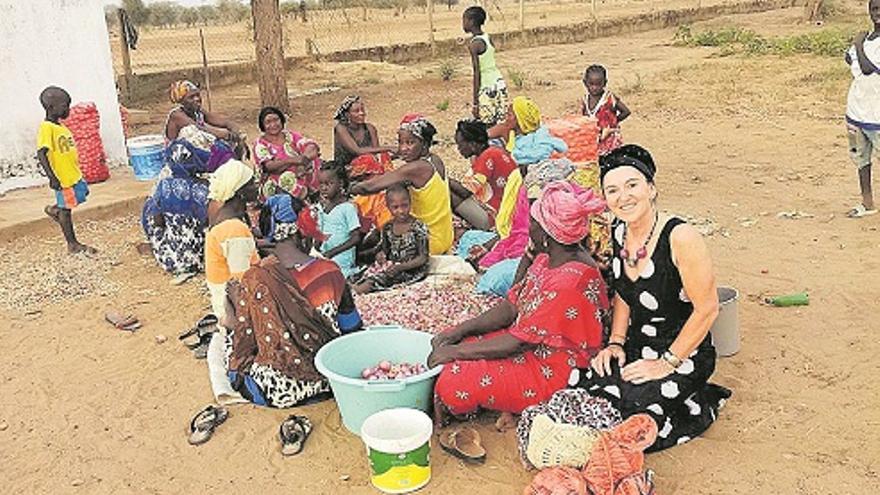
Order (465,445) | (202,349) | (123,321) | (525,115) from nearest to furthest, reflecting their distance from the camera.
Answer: (465,445) < (202,349) < (123,321) < (525,115)

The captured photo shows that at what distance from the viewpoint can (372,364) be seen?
4.23 m

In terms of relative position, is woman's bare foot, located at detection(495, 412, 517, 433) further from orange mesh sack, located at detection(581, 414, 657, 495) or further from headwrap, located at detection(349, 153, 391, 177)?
headwrap, located at detection(349, 153, 391, 177)

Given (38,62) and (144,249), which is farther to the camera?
(38,62)

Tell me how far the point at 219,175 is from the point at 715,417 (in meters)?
2.77

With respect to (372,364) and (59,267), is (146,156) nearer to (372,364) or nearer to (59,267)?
(59,267)

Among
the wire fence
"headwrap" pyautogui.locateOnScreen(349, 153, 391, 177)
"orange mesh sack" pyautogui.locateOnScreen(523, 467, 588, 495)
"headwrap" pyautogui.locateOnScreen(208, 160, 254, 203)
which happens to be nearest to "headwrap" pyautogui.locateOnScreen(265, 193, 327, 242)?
"headwrap" pyautogui.locateOnScreen(208, 160, 254, 203)

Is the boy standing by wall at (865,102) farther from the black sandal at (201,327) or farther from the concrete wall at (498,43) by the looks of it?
the concrete wall at (498,43)

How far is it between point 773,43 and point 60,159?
13.9m

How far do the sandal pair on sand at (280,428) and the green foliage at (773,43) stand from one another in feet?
43.6

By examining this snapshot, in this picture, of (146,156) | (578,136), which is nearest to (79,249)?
(146,156)

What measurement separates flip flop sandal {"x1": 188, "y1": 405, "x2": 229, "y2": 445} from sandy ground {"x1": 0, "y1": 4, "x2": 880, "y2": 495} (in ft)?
0.15

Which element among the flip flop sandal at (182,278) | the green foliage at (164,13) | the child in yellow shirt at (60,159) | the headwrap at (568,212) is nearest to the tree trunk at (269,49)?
the child in yellow shirt at (60,159)

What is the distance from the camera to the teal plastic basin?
3725 mm

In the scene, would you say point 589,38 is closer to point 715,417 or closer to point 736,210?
point 736,210
